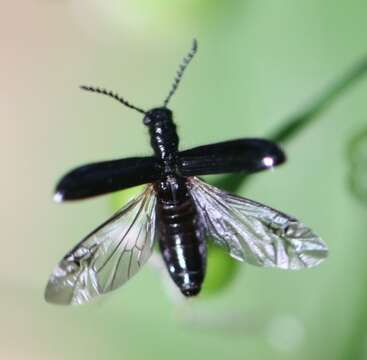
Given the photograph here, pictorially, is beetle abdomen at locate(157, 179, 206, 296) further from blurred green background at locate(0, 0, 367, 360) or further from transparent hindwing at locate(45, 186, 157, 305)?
blurred green background at locate(0, 0, 367, 360)

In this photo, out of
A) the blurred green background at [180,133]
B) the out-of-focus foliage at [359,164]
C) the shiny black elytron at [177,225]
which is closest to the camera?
the shiny black elytron at [177,225]

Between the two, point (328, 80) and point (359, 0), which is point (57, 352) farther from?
point (359, 0)

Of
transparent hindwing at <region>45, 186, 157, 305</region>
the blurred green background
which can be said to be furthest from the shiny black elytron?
the blurred green background

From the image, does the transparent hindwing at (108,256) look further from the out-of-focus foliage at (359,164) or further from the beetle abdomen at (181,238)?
the out-of-focus foliage at (359,164)

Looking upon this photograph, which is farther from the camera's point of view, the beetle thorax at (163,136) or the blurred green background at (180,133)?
the blurred green background at (180,133)

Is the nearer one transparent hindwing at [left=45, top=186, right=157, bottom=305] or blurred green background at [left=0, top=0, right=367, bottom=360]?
transparent hindwing at [left=45, top=186, right=157, bottom=305]

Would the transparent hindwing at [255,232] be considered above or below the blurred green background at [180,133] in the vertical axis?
below

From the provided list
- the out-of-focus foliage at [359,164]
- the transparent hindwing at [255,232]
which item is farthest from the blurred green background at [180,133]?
the transparent hindwing at [255,232]
